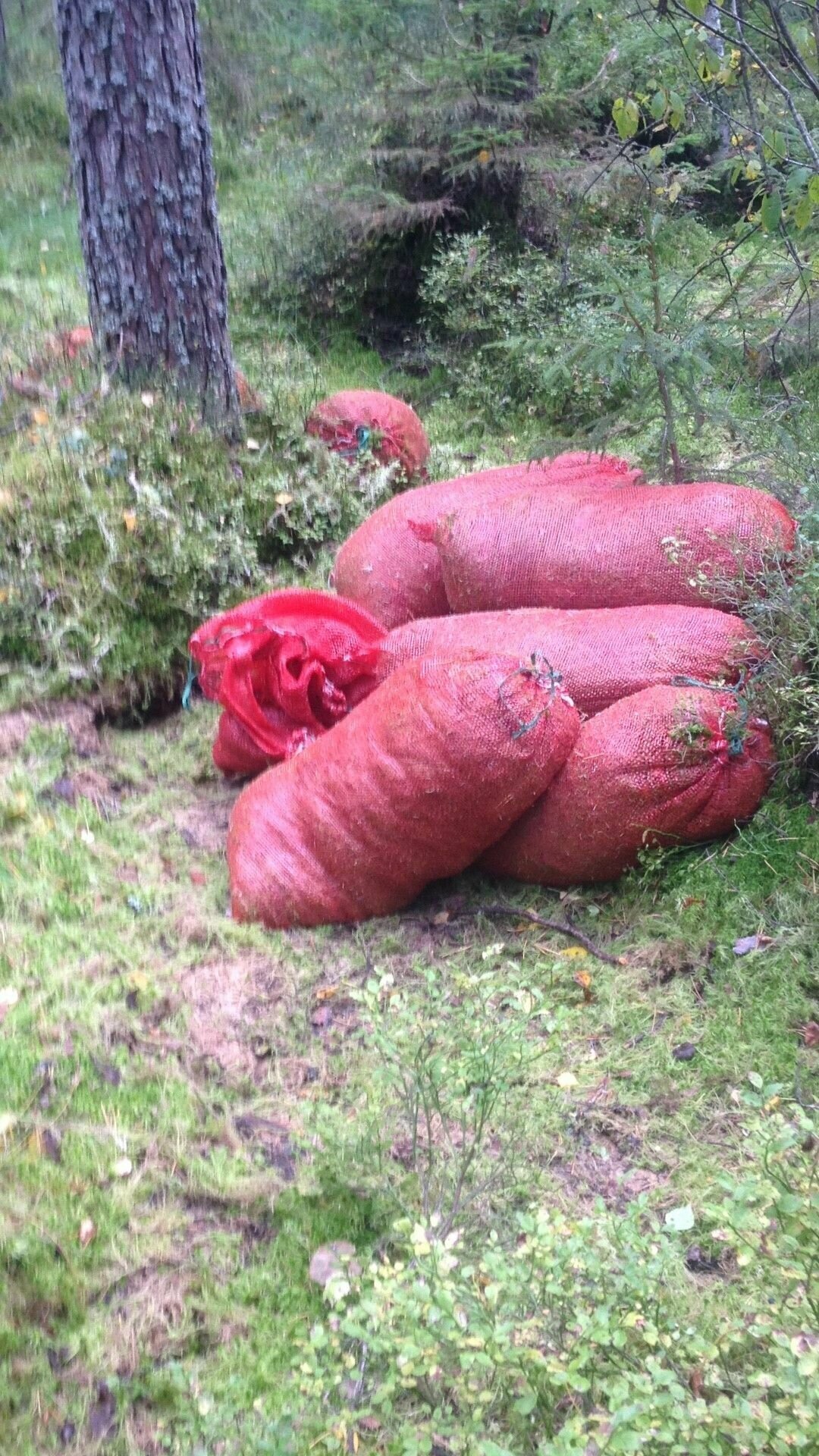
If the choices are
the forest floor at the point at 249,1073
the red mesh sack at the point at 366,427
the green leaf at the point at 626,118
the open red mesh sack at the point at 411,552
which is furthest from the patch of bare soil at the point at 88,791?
the green leaf at the point at 626,118

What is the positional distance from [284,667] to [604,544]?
112 centimetres

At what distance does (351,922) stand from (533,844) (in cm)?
57

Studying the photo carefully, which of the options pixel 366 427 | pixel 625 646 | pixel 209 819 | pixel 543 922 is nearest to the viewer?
pixel 543 922

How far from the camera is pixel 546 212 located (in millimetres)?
6684

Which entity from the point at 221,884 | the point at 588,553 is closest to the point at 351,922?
the point at 221,884

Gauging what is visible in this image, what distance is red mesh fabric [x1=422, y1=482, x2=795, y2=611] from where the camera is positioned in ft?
10.4

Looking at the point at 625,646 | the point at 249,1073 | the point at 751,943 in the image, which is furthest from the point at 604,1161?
the point at 625,646

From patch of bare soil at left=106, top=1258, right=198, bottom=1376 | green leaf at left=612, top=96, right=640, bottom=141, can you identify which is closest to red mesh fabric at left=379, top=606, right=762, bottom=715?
green leaf at left=612, top=96, right=640, bottom=141

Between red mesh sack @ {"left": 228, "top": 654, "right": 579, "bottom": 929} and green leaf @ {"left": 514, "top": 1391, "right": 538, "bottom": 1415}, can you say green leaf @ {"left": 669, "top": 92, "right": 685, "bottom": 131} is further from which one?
green leaf @ {"left": 514, "top": 1391, "right": 538, "bottom": 1415}

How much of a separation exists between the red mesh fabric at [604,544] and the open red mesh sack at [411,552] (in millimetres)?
209

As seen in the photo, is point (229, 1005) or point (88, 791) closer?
point (229, 1005)

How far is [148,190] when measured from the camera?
14.3 feet

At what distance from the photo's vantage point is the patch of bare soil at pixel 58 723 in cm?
345

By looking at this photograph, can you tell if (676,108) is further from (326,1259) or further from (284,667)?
(326,1259)
